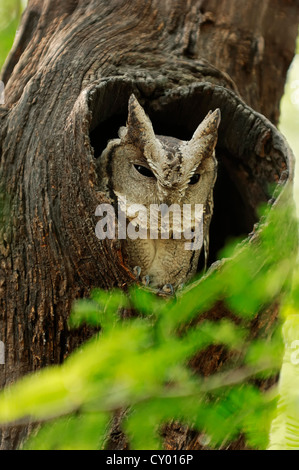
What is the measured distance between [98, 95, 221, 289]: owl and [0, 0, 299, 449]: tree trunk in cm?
16

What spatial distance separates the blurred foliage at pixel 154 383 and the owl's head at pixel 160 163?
25.7 inches

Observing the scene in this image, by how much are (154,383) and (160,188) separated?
3.87 ft

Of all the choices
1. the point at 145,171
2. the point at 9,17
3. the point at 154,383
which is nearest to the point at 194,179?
the point at 145,171

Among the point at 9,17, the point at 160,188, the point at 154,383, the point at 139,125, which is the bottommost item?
the point at 154,383

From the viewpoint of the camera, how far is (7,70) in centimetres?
235

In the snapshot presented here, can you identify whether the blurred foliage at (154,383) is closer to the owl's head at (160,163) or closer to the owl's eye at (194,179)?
the owl's head at (160,163)

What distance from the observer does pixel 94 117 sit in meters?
2.21

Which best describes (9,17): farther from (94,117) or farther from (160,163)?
(160,163)

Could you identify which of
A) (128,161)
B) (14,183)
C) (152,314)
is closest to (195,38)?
(128,161)

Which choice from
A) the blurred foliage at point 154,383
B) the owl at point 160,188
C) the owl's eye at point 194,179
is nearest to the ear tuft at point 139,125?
the owl at point 160,188

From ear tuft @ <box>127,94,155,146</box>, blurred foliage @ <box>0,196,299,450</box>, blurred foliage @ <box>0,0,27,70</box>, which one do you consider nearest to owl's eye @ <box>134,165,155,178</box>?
ear tuft @ <box>127,94,155,146</box>

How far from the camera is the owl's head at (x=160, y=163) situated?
2.10 metres

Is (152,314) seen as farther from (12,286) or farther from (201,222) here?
(201,222)
